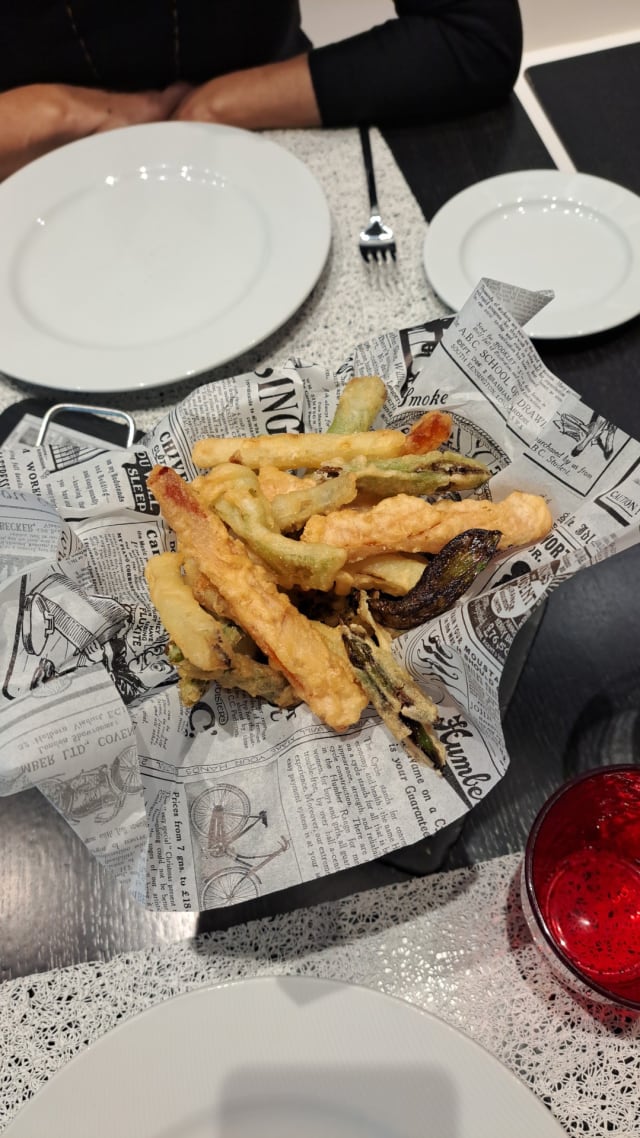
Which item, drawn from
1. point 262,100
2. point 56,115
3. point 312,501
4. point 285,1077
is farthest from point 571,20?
point 285,1077

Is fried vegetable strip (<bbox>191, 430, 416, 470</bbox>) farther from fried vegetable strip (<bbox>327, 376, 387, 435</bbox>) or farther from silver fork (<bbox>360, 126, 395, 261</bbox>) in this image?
silver fork (<bbox>360, 126, 395, 261</bbox>)

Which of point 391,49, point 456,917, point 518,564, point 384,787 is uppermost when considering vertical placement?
point 391,49

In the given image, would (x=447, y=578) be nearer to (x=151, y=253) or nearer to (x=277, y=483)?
(x=277, y=483)

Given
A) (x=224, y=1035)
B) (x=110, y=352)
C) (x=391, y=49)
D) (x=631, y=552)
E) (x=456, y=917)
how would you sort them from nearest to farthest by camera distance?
(x=224, y=1035), (x=456, y=917), (x=631, y=552), (x=110, y=352), (x=391, y=49)

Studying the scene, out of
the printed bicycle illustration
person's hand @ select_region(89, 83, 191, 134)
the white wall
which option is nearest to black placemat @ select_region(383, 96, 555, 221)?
person's hand @ select_region(89, 83, 191, 134)

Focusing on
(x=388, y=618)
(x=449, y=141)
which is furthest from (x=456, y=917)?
(x=449, y=141)

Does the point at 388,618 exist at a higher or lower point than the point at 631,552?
higher

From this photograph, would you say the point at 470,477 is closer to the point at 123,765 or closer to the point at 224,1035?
the point at 123,765
